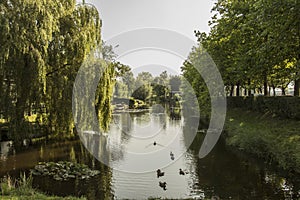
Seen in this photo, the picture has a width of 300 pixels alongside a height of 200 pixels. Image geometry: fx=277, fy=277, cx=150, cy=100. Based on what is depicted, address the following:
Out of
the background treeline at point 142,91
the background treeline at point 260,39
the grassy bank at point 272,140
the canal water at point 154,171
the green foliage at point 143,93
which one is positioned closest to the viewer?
the canal water at point 154,171

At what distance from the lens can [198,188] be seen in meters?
9.74

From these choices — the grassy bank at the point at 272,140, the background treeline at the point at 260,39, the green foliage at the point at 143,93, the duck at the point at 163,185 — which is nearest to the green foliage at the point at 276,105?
the grassy bank at the point at 272,140

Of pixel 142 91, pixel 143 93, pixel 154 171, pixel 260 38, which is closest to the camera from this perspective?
pixel 154 171

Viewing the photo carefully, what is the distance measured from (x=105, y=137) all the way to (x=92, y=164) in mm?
7167

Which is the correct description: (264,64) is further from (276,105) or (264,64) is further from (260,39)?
(276,105)

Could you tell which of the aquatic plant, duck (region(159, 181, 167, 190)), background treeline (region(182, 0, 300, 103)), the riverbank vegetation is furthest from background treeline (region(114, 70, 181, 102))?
duck (region(159, 181, 167, 190))

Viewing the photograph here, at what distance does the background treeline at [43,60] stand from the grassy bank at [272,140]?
8362 millimetres

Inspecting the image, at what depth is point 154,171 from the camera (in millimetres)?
12156

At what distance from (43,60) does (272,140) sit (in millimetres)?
11637

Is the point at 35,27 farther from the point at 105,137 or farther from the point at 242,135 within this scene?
the point at 242,135

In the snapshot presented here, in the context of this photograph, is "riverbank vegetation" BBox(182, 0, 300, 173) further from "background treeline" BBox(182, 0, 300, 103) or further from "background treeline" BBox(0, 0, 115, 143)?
"background treeline" BBox(0, 0, 115, 143)

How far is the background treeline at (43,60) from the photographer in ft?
40.8

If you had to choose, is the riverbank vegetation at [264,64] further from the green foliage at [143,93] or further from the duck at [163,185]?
the green foliage at [143,93]

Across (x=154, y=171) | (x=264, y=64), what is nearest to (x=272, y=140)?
(x=264, y=64)
